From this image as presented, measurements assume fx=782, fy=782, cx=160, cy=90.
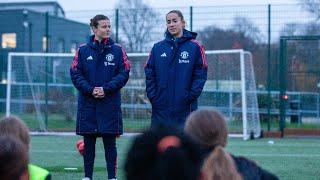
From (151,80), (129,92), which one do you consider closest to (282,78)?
(129,92)

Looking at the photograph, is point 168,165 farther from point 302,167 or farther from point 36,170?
point 302,167

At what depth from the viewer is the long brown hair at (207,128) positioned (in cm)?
353

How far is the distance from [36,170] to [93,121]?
4.07 m

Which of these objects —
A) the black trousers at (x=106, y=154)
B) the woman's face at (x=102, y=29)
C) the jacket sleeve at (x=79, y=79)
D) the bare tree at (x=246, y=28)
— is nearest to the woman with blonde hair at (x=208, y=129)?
the black trousers at (x=106, y=154)

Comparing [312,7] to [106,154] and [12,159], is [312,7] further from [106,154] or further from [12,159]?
[12,159]

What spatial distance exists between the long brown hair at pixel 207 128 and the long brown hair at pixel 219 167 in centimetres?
6

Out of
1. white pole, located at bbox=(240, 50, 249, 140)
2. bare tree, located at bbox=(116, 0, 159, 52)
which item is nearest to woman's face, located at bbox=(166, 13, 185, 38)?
white pole, located at bbox=(240, 50, 249, 140)

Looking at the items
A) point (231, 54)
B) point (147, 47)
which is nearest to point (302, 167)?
point (231, 54)

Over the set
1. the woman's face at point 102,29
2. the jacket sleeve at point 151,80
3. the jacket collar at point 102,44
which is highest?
the woman's face at point 102,29

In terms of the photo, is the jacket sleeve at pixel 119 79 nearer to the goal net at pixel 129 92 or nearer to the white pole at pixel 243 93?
the goal net at pixel 129 92

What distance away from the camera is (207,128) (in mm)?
3545

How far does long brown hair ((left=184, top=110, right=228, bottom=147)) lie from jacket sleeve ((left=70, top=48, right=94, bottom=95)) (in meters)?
4.46

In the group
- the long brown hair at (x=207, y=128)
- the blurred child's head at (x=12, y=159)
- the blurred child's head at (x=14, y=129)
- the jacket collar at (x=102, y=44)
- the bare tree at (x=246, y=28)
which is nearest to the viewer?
the blurred child's head at (x=12, y=159)

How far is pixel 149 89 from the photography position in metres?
7.63
